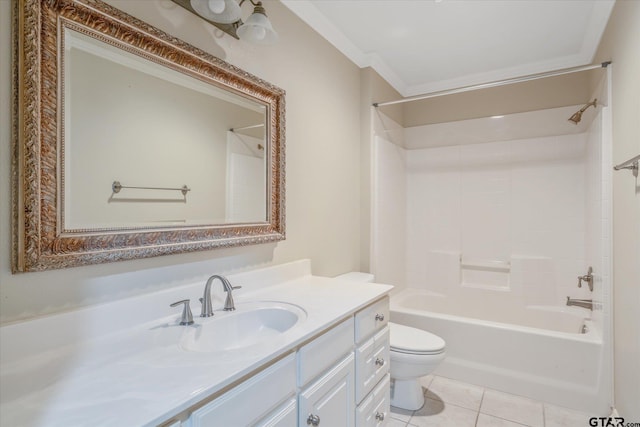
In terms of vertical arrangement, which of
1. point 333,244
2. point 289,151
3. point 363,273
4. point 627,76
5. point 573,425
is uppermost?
point 627,76

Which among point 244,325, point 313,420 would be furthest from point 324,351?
point 244,325

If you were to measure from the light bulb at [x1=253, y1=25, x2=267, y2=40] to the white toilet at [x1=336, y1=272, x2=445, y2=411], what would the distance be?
5.89ft

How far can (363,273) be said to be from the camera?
2617mm

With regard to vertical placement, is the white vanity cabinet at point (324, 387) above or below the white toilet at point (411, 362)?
above

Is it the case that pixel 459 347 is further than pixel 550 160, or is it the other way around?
pixel 550 160

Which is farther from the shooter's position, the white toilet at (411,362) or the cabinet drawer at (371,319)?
the white toilet at (411,362)

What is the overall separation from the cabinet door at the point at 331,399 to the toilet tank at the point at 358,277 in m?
0.93

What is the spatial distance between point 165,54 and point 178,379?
1120 mm

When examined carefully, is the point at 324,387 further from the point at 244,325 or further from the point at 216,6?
the point at 216,6

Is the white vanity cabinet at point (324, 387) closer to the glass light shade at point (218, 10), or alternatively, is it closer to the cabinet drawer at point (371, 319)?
the cabinet drawer at point (371, 319)

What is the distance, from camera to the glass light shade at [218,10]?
1.27 m

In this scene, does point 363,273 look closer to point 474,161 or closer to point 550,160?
point 474,161

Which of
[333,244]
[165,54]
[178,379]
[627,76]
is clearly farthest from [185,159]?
[627,76]

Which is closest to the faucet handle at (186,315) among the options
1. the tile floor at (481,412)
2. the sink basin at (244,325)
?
the sink basin at (244,325)
